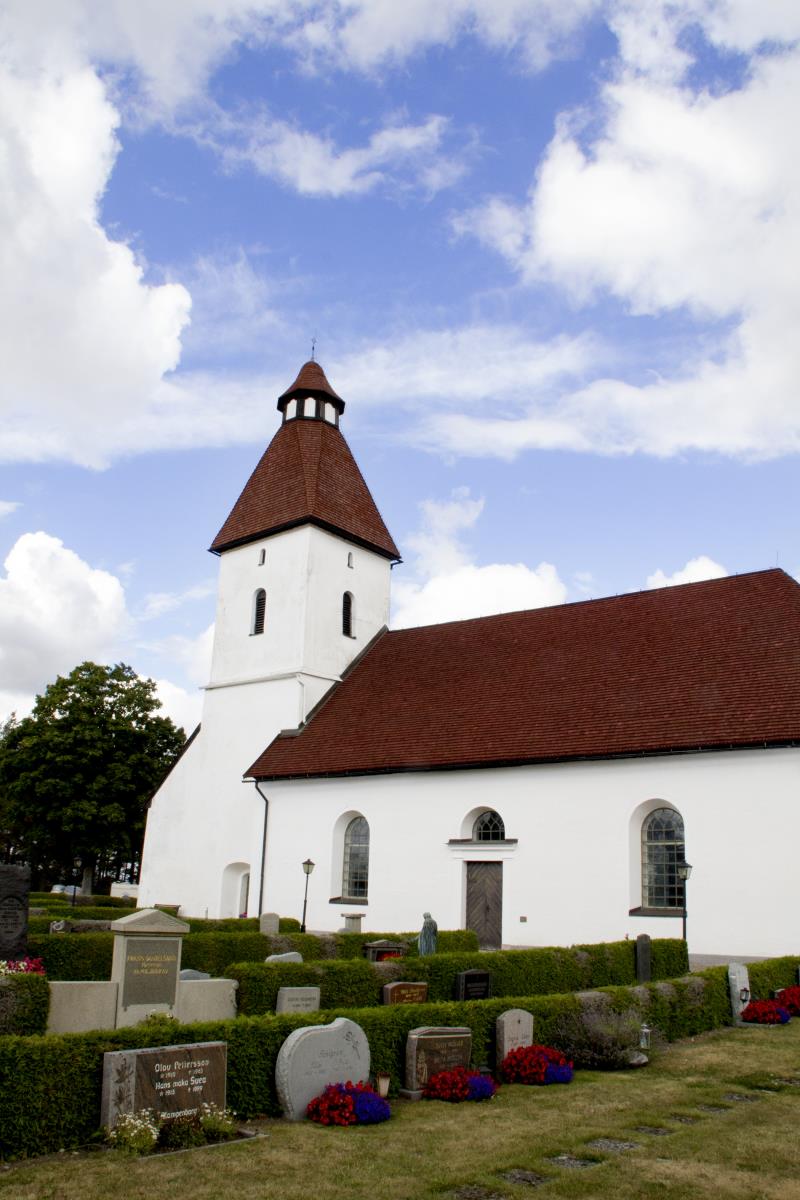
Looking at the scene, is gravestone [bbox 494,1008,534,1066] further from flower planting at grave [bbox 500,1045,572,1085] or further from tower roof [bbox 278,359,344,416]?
tower roof [bbox 278,359,344,416]

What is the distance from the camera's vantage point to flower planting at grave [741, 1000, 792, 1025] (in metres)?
14.3

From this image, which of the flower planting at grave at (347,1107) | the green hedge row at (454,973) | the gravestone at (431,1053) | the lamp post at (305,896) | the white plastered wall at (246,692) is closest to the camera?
the flower planting at grave at (347,1107)

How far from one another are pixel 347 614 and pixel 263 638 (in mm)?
2843

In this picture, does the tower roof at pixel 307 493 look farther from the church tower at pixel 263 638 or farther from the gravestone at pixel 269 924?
the gravestone at pixel 269 924

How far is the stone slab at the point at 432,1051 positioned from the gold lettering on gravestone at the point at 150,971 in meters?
2.81

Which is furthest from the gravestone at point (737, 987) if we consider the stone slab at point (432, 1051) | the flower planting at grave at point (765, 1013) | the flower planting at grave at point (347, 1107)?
the flower planting at grave at point (347, 1107)

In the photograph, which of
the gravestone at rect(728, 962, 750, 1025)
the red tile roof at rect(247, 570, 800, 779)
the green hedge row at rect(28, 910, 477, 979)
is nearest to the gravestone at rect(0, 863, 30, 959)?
the green hedge row at rect(28, 910, 477, 979)

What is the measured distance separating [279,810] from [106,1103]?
1977 cm

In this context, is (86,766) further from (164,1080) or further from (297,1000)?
(164,1080)

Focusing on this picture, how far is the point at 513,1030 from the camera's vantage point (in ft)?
36.9

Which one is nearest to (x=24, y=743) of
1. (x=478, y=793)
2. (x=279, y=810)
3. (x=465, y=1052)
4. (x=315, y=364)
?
(x=279, y=810)

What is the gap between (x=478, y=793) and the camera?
76.8ft

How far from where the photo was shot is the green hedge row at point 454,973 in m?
11.8

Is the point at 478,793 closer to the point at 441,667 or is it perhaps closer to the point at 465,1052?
the point at 441,667
